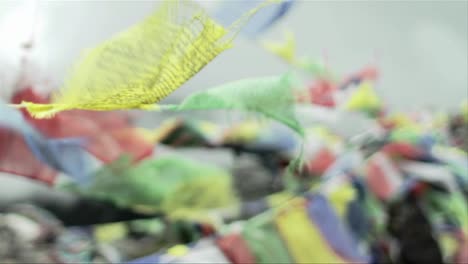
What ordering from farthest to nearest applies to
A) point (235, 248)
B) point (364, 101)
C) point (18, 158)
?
point (364, 101)
point (235, 248)
point (18, 158)

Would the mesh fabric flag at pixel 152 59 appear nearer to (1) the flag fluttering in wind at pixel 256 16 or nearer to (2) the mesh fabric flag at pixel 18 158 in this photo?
(1) the flag fluttering in wind at pixel 256 16

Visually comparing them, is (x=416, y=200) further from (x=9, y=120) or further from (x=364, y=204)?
(x=9, y=120)

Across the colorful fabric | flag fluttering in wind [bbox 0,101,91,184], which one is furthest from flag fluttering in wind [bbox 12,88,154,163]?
the colorful fabric

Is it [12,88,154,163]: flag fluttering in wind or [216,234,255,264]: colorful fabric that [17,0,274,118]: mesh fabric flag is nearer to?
[12,88,154,163]: flag fluttering in wind

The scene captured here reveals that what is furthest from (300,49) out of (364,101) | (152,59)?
(152,59)

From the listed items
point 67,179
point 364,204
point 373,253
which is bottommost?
point 373,253

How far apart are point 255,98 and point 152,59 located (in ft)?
0.35

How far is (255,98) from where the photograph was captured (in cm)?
41

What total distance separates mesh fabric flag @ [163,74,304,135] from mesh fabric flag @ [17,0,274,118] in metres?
0.07

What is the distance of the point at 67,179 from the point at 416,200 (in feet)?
1.80

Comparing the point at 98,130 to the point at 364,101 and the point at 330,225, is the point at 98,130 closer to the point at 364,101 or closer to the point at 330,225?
the point at 330,225

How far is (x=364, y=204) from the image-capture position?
2.66 feet

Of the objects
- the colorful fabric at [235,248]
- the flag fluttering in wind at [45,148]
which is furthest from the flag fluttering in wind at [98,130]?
the colorful fabric at [235,248]

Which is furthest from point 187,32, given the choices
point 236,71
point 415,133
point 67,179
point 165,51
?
point 415,133
